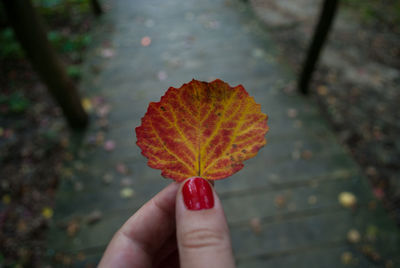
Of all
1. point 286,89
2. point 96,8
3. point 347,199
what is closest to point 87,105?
point 286,89

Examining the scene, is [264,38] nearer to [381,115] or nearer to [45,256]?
[381,115]

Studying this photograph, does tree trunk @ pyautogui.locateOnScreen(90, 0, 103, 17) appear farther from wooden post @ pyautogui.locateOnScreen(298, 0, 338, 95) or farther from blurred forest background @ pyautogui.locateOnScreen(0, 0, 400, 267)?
wooden post @ pyautogui.locateOnScreen(298, 0, 338, 95)

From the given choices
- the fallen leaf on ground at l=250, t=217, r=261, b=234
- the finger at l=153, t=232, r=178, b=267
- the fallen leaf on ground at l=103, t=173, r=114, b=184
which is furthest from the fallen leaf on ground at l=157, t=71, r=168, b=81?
the finger at l=153, t=232, r=178, b=267

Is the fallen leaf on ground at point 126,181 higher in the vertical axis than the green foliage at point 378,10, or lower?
lower

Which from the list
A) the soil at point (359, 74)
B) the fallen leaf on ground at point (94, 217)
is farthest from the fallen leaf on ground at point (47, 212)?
the soil at point (359, 74)

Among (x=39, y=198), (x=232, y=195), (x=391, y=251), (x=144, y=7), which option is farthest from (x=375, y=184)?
(x=144, y=7)

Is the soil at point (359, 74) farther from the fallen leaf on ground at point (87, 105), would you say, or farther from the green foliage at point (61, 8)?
the green foliage at point (61, 8)

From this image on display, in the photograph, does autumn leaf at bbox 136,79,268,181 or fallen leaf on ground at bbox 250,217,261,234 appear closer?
autumn leaf at bbox 136,79,268,181
